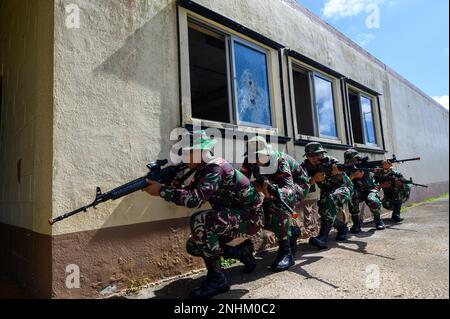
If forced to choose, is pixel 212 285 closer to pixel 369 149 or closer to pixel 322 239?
pixel 322 239

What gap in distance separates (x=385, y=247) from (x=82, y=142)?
157 inches

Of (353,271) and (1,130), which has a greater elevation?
(1,130)

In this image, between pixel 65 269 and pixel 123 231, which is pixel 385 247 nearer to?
pixel 123 231

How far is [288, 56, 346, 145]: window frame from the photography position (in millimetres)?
5512

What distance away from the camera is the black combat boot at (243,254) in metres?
3.34

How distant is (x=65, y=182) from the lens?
2.81 metres

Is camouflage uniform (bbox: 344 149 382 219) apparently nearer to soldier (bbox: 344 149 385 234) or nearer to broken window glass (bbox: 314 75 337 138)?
soldier (bbox: 344 149 385 234)

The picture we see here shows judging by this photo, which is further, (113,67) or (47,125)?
(113,67)

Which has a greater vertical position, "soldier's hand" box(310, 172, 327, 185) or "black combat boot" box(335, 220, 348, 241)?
"soldier's hand" box(310, 172, 327, 185)

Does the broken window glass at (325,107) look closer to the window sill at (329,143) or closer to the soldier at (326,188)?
the window sill at (329,143)

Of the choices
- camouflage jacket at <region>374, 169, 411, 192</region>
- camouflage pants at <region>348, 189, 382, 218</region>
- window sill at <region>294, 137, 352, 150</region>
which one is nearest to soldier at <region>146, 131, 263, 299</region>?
window sill at <region>294, 137, 352, 150</region>

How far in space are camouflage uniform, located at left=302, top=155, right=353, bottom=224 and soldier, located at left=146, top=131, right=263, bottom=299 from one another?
1653mm
